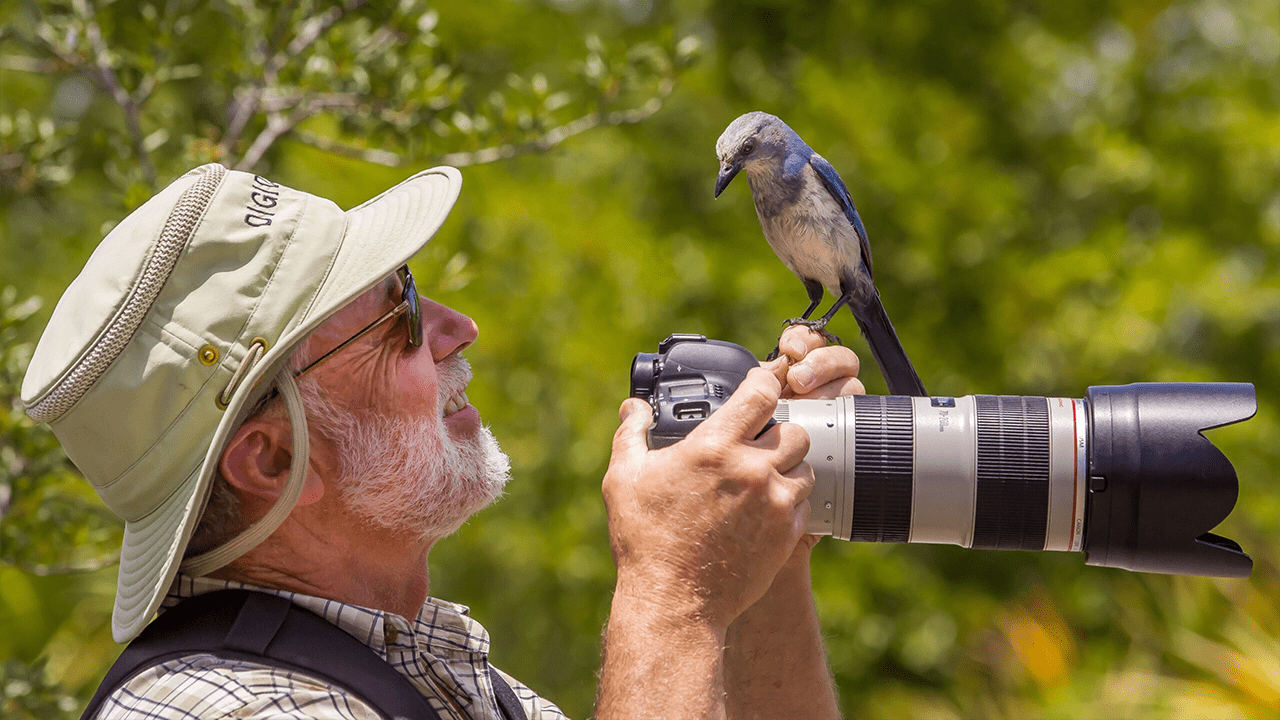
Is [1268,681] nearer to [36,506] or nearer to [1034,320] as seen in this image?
[1034,320]

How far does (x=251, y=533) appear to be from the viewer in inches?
70.4

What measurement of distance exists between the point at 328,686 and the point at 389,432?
0.46 m

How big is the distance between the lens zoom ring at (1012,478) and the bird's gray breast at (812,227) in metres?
0.62

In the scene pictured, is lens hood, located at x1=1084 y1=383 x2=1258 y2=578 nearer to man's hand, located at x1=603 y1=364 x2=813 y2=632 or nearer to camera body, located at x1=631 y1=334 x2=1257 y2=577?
camera body, located at x1=631 y1=334 x2=1257 y2=577

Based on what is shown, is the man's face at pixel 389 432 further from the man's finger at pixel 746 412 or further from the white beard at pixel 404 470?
the man's finger at pixel 746 412

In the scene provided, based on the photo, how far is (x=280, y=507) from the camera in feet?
5.82

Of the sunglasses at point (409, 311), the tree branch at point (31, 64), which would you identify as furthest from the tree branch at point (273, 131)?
the sunglasses at point (409, 311)

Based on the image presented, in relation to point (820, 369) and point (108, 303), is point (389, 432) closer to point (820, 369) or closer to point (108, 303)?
point (108, 303)

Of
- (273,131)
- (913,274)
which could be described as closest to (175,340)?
(273,131)

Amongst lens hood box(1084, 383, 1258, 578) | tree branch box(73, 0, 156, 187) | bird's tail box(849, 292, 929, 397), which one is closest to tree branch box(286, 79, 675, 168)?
tree branch box(73, 0, 156, 187)

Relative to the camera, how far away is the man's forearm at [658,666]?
1631 mm

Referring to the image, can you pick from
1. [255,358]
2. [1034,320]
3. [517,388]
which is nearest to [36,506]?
[255,358]

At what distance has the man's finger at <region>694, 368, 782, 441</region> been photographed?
1.77 metres

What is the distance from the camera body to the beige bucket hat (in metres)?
0.63
